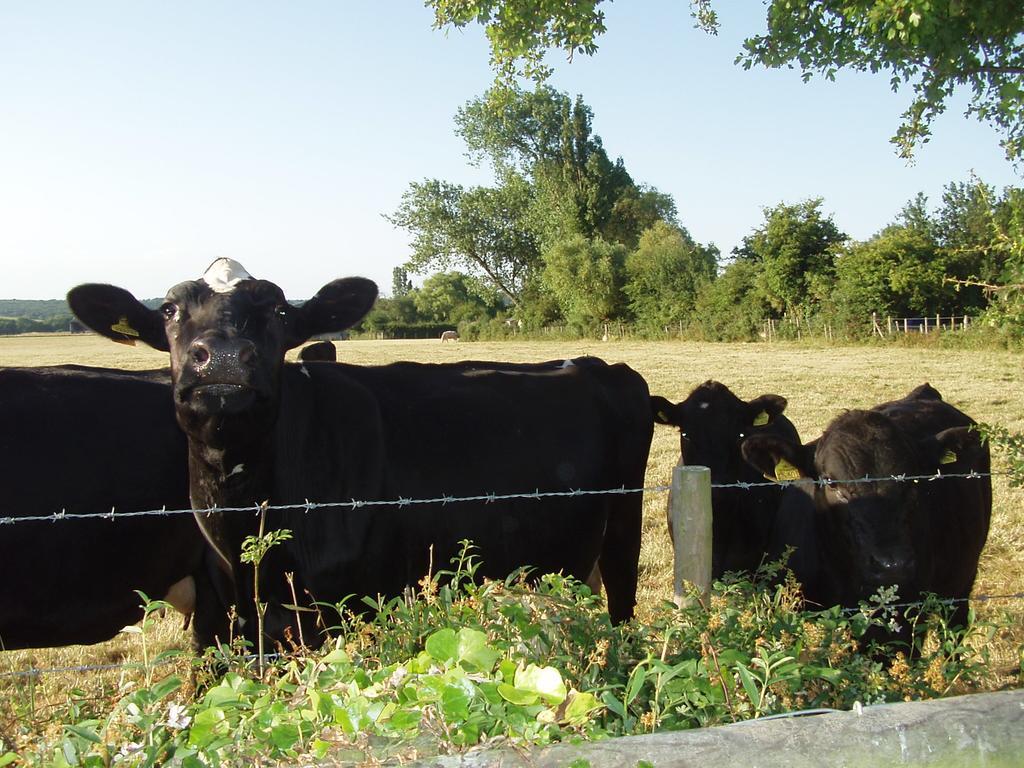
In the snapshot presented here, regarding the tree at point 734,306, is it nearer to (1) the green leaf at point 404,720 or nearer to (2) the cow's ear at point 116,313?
(2) the cow's ear at point 116,313

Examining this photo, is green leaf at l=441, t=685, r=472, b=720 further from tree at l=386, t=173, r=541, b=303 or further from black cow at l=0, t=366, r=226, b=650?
tree at l=386, t=173, r=541, b=303

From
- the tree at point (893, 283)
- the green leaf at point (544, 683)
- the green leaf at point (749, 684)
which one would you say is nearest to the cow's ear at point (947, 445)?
the green leaf at point (749, 684)

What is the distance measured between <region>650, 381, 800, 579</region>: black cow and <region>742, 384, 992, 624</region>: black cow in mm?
499

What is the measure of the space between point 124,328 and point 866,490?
3.55 metres

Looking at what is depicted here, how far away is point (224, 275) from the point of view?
380 centimetres

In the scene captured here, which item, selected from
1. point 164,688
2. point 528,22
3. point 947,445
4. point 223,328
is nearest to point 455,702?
point 164,688

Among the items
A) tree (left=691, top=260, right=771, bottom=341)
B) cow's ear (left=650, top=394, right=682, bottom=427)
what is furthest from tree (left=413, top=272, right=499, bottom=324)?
cow's ear (left=650, top=394, right=682, bottom=427)

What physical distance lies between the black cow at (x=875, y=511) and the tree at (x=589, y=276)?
49.1 metres

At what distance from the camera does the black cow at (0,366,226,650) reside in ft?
13.3

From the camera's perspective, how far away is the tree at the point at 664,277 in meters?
49.0

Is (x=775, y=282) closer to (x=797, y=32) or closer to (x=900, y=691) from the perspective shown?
(x=797, y=32)

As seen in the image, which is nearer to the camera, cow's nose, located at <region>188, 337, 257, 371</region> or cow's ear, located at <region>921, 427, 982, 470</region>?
cow's nose, located at <region>188, 337, 257, 371</region>

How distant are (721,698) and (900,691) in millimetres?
797

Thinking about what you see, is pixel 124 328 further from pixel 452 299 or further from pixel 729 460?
pixel 452 299
